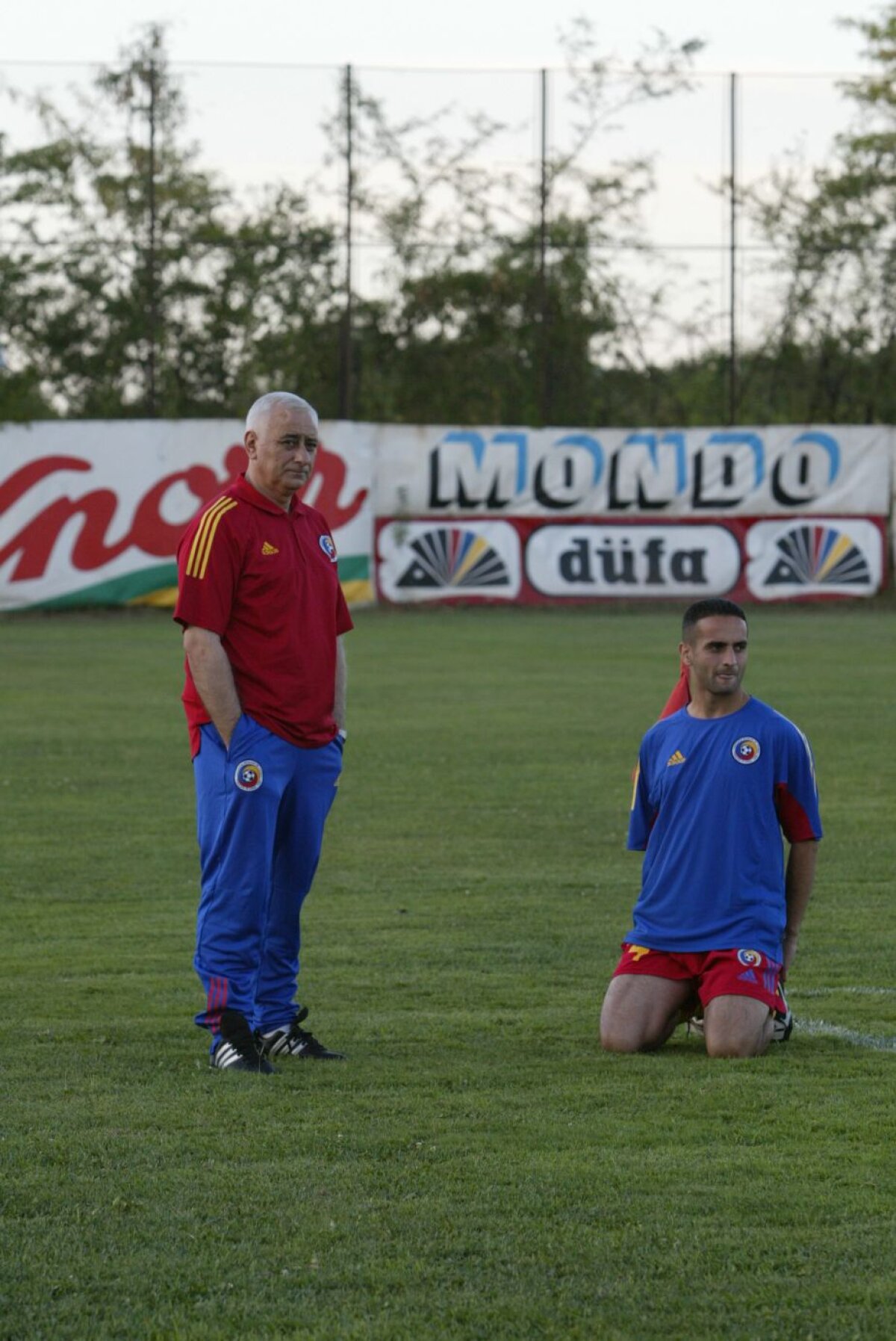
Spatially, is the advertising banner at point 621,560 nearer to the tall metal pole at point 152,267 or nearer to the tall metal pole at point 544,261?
A: the tall metal pole at point 544,261

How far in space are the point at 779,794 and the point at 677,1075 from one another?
0.98m

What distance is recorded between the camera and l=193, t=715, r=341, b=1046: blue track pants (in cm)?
605

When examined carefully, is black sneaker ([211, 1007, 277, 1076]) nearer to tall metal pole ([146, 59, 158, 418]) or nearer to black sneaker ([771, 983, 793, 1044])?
black sneaker ([771, 983, 793, 1044])

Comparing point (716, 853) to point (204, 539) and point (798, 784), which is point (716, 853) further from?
point (204, 539)

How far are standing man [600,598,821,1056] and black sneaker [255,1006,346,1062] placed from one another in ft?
2.77

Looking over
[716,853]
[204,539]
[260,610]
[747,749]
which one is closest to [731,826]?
[716,853]

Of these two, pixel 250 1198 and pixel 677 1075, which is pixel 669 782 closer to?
pixel 677 1075

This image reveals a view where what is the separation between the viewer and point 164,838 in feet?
35.6

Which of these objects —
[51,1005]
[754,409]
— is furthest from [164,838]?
[754,409]

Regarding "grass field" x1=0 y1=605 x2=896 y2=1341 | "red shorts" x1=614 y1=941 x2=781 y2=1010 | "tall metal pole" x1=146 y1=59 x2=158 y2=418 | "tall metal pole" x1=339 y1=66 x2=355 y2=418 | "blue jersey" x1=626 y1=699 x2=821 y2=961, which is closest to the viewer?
"grass field" x1=0 y1=605 x2=896 y2=1341

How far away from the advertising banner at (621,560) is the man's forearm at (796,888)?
26.2 meters

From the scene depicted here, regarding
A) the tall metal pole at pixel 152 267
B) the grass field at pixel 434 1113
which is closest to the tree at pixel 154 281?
the tall metal pole at pixel 152 267

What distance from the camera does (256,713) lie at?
6105 millimetres

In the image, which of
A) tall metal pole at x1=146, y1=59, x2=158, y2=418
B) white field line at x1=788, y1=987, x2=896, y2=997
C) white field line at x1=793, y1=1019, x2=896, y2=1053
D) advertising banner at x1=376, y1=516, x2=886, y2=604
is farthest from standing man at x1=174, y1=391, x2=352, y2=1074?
tall metal pole at x1=146, y1=59, x2=158, y2=418
